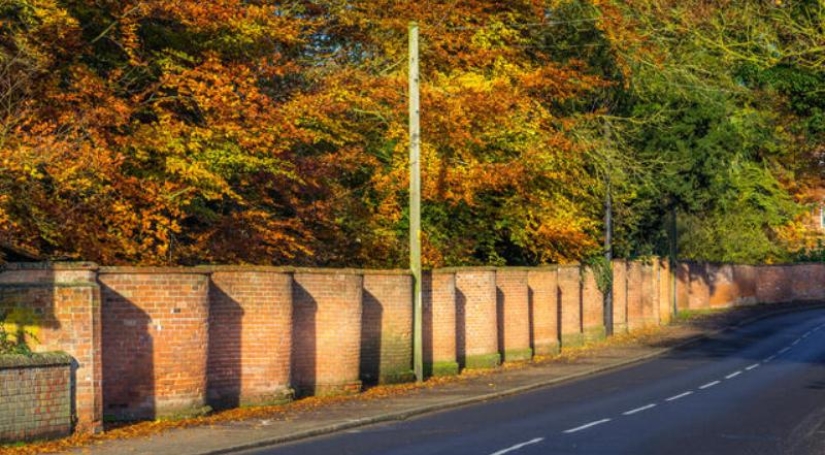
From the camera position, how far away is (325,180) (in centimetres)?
3300

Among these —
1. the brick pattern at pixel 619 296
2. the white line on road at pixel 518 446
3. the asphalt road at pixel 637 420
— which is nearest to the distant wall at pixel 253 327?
the asphalt road at pixel 637 420

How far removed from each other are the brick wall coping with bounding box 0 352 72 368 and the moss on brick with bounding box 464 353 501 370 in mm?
17412

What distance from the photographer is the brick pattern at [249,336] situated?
925 inches

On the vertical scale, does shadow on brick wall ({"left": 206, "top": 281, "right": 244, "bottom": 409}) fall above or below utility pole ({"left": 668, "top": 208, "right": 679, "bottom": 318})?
below

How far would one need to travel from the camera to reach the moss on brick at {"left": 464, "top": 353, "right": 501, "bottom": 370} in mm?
35125

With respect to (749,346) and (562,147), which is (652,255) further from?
(562,147)

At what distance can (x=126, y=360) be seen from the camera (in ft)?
69.3

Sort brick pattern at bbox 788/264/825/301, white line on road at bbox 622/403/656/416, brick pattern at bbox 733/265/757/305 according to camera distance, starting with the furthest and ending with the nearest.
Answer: brick pattern at bbox 788/264/825/301
brick pattern at bbox 733/265/757/305
white line on road at bbox 622/403/656/416

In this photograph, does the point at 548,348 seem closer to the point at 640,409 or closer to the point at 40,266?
the point at 640,409

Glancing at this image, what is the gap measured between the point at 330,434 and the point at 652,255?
40.0 meters

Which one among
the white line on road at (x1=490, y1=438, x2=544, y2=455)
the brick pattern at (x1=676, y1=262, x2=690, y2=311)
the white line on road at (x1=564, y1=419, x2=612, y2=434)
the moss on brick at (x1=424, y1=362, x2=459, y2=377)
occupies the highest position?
the brick pattern at (x1=676, y1=262, x2=690, y2=311)

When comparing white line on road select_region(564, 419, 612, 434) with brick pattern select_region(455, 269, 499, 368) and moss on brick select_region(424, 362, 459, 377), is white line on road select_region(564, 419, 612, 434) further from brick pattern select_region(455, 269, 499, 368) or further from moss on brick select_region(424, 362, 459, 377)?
brick pattern select_region(455, 269, 499, 368)

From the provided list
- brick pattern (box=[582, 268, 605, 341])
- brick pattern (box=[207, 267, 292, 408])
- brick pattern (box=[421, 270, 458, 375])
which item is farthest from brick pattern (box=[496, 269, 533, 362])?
brick pattern (box=[207, 267, 292, 408])

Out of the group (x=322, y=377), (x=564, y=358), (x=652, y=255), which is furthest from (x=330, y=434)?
(x=652, y=255)
